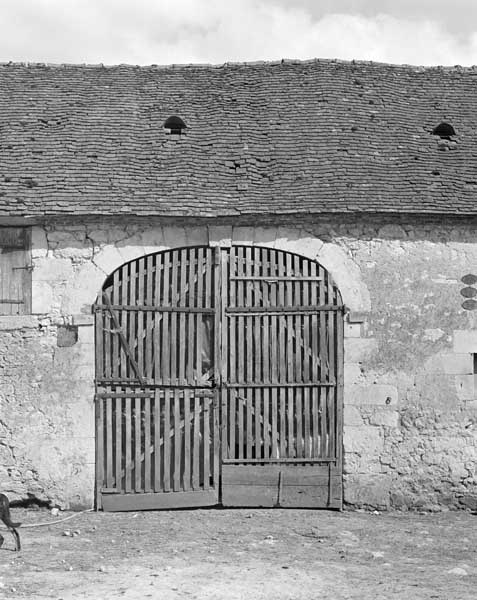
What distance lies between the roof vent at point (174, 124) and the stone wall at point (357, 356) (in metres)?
2.06

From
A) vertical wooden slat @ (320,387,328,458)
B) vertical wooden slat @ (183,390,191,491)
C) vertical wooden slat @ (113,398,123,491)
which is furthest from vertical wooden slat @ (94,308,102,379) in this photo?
vertical wooden slat @ (320,387,328,458)

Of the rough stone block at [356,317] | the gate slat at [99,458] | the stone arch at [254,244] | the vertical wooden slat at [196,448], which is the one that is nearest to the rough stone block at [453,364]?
the rough stone block at [356,317]

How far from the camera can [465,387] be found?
1029 centimetres

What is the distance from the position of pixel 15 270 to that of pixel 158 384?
211cm

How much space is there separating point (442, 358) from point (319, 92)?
14.2 feet

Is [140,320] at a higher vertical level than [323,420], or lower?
higher

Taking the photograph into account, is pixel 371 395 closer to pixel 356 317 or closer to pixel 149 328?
pixel 356 317

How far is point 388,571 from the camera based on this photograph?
25.9 feet

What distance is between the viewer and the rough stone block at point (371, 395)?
33.7ft

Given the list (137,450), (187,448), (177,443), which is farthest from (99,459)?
(187,448)

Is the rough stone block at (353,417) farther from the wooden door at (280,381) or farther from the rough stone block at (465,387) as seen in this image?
the rough stone block at (465,387)

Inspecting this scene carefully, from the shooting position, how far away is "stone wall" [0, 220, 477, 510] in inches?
400

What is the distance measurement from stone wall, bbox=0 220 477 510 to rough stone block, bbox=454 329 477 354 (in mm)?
11

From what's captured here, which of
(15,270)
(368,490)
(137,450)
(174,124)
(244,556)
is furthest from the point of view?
(174,124)
